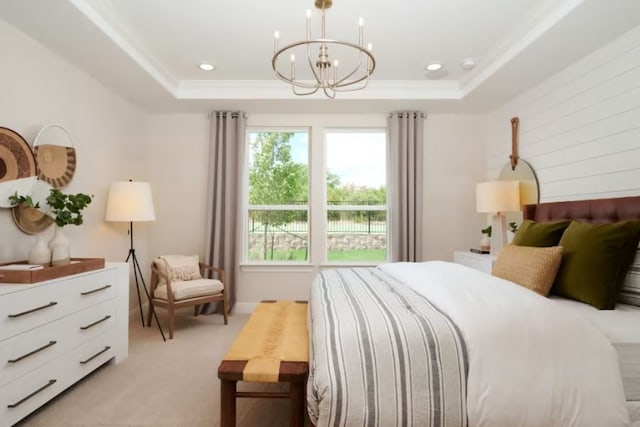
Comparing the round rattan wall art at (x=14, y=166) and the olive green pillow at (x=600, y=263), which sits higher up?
the round rattan wall art at (x=14, y=166)

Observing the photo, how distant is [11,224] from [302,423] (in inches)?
97.1

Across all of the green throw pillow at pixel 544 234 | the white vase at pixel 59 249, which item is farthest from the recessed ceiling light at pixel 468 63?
the white vase at pixel 59 249

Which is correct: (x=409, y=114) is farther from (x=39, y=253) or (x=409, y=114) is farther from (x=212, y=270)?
(x=39, y=253)

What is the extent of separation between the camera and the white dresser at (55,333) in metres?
1.91

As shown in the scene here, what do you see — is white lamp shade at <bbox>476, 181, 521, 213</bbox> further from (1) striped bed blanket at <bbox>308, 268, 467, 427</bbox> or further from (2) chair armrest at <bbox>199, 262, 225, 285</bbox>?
(2) chair armrest at <bbox>199, 262, 225, 285</bbox>

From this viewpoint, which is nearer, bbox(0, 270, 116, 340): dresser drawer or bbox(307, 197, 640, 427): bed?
bbox(307, 197, 640, 427): bed

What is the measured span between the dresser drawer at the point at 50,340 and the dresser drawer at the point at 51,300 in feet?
0.15

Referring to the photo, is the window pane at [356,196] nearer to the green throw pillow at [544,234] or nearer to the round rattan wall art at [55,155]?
the green throw pillow at [544,234]

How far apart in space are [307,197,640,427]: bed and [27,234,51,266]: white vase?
6.72ft

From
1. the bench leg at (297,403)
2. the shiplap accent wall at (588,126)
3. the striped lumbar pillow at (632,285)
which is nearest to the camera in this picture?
the bench leg at (297,403)

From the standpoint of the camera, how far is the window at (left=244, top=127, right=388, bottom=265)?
4586 millimetres

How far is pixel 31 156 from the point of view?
2.67 m

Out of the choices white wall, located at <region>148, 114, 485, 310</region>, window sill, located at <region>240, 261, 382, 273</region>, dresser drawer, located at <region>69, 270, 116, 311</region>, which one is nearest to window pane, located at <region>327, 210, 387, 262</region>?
window sill, located at <region>240, 261, 382, 273</region>

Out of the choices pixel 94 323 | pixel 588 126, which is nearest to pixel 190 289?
pixel 94 323
